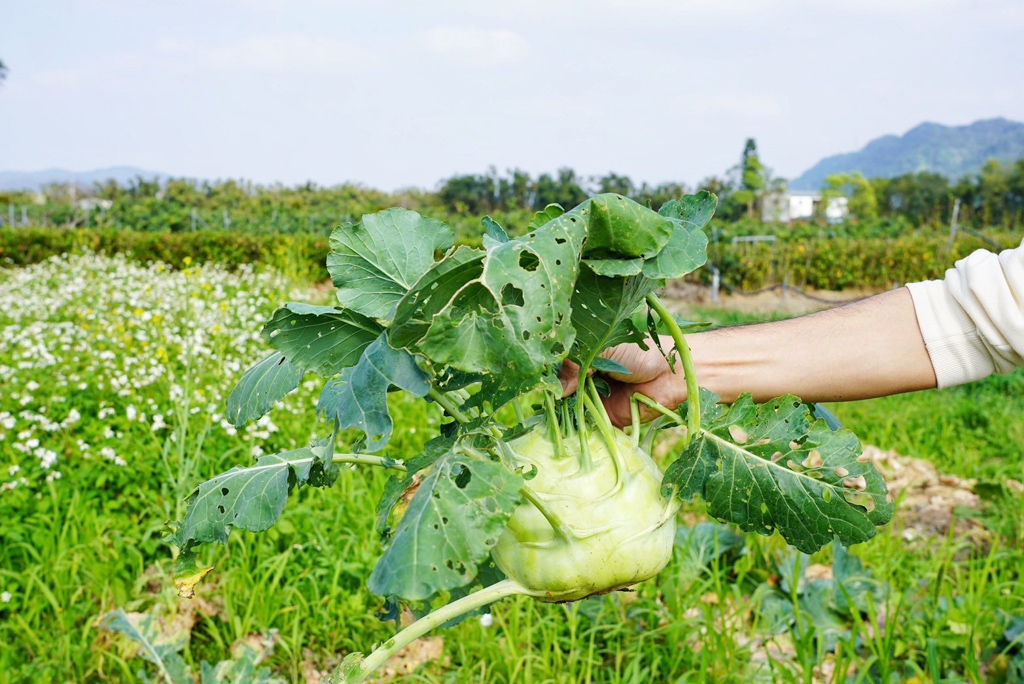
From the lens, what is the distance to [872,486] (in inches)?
43.8

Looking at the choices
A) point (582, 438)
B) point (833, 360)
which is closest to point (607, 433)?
point (582, 438)

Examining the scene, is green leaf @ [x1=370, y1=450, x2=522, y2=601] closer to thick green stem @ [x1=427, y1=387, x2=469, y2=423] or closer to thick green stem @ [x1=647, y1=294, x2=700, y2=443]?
thick green stem @ [x1=427, y1=387, x2=469, y2=423]

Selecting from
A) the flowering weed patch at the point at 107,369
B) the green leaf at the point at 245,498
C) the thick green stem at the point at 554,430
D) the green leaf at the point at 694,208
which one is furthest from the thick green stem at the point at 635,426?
the flowering weed patch at the point at 107,369

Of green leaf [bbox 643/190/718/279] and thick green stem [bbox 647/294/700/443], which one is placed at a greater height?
green leaf [bbox 643/190/718/279]

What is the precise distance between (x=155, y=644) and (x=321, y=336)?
199cm

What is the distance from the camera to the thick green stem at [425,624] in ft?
3.09

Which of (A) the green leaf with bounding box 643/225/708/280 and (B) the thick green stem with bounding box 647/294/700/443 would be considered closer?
(A) the green leaf with bounding box 643/225/708/280

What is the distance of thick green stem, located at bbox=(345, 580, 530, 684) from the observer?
37.1 inches

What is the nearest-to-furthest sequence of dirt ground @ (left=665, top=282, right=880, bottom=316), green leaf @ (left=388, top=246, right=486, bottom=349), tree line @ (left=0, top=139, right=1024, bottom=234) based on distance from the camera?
green leaf @ (left=388, top=246, right=486, bottom=349) < dirt ground @ (left=665, top=282, right=880, bottom=316) < tree line @ (left=0, top=139, right=1024, bottom=234)

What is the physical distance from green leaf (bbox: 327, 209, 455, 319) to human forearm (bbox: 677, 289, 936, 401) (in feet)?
2.87

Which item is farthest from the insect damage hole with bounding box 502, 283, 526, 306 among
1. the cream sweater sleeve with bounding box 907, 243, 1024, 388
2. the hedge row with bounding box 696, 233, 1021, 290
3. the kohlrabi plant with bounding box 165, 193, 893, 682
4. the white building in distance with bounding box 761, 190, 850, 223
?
the white building in distance with bounding box 761, 190, 850, 223

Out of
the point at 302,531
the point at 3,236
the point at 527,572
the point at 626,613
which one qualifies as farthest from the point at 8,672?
the point at 3,236

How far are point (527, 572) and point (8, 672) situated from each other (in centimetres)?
232

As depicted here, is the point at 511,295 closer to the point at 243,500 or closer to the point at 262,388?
the point at 262,388
